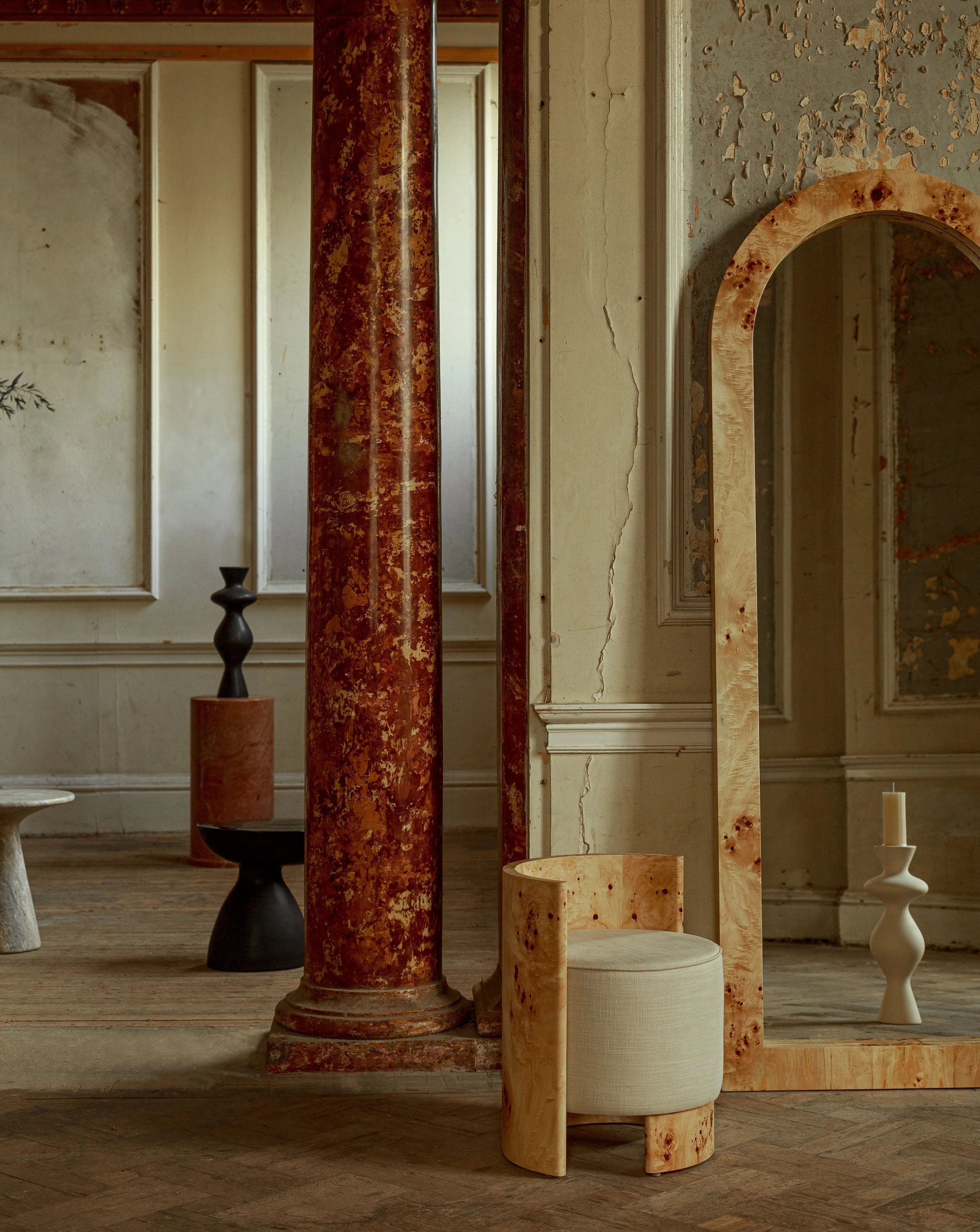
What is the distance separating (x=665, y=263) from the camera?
3320 mm

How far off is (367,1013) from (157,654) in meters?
4.52

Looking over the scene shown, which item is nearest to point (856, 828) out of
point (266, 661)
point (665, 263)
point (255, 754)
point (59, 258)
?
point (665, 263)

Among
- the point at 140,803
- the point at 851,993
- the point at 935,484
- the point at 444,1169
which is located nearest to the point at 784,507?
the point at 935,484

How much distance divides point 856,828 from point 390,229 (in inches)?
74.9

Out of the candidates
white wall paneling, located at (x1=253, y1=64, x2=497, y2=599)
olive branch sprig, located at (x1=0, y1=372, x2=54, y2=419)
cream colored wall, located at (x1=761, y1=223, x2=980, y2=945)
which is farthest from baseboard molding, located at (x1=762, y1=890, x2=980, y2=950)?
olive branch sprig, located at (x1=0, y1=372, x2=54, y2=419)

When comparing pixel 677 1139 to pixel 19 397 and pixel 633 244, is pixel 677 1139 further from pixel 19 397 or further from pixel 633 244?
pixel 19 397

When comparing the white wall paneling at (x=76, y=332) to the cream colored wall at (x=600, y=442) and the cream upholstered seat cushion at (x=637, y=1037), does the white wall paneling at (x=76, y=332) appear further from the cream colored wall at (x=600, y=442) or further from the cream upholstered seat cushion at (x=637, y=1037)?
the cream upholstered seat cushion at (x=637, y=1037)

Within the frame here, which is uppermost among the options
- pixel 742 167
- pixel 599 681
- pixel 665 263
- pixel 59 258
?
pixel 59 258

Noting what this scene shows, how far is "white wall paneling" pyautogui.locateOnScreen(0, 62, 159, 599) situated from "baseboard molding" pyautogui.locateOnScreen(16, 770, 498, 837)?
3.49ft

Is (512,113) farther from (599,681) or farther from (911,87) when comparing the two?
(599,681)

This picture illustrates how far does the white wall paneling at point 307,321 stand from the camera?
7.41 m

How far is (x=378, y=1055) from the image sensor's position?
3129 mm

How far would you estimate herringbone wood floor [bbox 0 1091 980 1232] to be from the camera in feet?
7.67

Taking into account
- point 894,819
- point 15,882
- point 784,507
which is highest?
point 784,507
